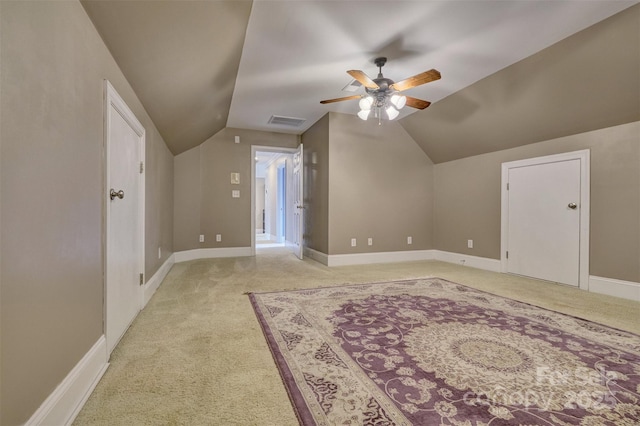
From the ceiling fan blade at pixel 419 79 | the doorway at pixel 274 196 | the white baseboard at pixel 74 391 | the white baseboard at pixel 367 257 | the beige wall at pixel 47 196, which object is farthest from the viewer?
the doorway at pixel 274 196

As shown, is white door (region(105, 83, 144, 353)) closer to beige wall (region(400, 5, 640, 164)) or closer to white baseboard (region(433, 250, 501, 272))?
beige wall (region(400, 5, 640, 164))

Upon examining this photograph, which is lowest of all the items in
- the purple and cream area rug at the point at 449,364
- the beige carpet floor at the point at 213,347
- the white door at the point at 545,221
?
the beige carpet floor at the point at 213,347

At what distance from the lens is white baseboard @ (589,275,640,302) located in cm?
287

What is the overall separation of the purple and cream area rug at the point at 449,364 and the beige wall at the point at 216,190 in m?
3.04

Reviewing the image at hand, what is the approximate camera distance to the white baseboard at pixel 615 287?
2.87 metres

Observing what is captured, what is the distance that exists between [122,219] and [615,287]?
4664mm

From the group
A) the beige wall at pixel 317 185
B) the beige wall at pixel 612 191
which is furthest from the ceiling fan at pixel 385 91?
the beige wall at pixel 612 191

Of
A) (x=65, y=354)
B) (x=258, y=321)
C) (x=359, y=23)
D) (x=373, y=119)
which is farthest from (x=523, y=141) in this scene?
(x=65, y=354)

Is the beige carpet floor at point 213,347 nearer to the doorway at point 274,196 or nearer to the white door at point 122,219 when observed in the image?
the white door at point 122,219

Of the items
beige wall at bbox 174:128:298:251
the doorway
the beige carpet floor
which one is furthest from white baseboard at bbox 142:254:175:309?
the doorway

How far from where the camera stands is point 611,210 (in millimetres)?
3051

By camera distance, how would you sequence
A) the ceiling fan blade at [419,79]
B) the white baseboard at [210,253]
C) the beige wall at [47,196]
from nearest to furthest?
the beige wall at [47,196]
the ceiling fan blade at [419,79]
the white baseboard at [210,253]

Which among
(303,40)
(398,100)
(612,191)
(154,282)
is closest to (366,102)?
(398,100)

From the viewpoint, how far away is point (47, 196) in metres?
1.09
